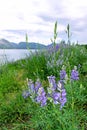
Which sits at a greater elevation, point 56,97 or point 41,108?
point 56,97

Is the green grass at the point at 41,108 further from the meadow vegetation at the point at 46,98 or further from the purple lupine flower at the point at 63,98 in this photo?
the purple lupine flower at the point at 63,98

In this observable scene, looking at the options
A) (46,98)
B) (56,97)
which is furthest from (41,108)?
(56,97)

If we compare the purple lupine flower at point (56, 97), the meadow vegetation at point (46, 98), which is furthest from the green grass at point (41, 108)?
the purple lupine flower at point (56, 97)

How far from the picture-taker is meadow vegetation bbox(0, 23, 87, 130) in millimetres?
2652

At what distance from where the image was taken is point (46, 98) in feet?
8.49

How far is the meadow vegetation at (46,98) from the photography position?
265 cm

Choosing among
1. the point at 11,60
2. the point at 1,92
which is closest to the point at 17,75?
the point at 1,92

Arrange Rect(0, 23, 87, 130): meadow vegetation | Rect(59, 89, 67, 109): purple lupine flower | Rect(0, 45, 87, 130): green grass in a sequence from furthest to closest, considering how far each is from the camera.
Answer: Rect(0, 45, 87, 130): green grass, Rect(0, 23, 87, 130): meadow vegetation, Rect(59, 89, 67, 109): purple lupine flower

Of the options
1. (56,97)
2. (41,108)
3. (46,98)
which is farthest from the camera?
(41,108)

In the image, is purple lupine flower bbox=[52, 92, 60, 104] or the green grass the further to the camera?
the green grass

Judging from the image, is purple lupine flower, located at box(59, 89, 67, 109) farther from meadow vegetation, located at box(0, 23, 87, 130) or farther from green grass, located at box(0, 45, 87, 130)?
green grass, located at box(0, 45, 87, 130)

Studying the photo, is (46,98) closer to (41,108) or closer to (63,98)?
(63,98)

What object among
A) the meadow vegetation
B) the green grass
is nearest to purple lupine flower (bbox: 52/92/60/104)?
the meadow vegetation

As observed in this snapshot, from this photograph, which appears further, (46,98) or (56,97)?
(46,98)
